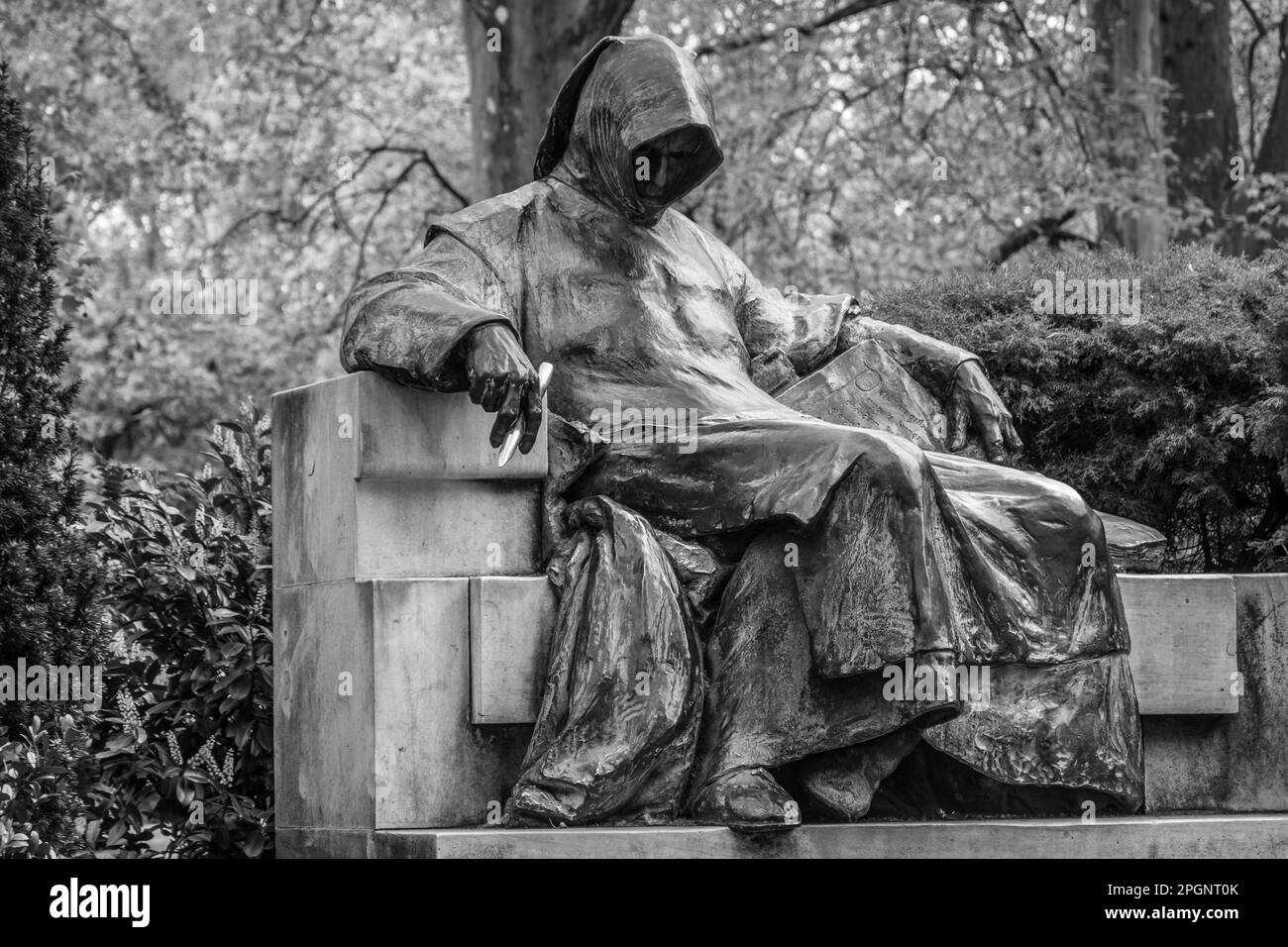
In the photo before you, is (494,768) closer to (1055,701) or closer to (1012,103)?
(1055,701)

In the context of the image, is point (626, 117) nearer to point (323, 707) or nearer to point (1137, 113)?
point (323, 707)

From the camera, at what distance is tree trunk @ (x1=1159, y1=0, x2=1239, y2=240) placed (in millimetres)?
16766

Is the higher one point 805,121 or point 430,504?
point 805,121

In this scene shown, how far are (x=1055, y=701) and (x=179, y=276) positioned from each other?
1423 centimetres

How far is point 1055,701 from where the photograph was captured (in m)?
5.44

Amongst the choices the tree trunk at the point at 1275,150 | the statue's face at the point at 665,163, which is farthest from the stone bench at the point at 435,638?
the tree trunk at the point at 1275,150

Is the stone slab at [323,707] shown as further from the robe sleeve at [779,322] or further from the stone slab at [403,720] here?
the robe sleeve at [779,322]

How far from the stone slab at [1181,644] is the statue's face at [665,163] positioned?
5.78 feet

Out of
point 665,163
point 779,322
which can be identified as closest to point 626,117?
point 665,163

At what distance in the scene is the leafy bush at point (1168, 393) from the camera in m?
6.93

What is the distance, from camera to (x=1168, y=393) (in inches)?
284
